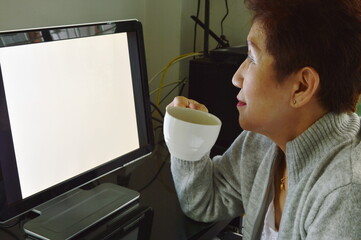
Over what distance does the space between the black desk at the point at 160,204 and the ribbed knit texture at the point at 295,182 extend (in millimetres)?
27

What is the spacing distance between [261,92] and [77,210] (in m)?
0.43

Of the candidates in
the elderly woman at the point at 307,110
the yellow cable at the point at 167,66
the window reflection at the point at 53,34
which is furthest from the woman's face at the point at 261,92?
the yellow cable at the point at 167,66

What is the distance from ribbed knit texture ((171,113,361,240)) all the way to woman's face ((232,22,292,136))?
6 centimetres

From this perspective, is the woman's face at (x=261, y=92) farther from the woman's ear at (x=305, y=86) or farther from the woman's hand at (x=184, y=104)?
the woman's hand at (x=184, y=104)

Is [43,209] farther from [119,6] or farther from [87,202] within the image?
[119,6]

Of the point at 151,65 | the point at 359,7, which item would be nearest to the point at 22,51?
the point at 359,7

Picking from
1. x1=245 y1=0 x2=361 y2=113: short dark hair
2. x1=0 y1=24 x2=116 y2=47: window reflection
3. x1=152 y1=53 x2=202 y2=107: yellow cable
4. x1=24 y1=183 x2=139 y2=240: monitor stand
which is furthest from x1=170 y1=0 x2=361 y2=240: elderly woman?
x1=152 y1=53 x2=202 y2=107: yellow cable

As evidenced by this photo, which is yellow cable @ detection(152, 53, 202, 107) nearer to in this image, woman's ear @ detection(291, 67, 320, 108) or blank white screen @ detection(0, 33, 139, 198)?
blank white screen @ detection(0, 33, 139, 198)

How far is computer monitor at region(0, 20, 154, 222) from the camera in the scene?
75cm

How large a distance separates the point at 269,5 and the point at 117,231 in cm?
50

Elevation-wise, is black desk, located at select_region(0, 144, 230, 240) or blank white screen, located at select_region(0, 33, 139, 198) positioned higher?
blank white screen, located at select_region(0, 33, 139, 198)

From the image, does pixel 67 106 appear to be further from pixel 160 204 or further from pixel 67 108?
pixel 160 204

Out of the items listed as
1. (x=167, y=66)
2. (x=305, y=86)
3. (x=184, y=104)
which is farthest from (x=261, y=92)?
(x=167, y=66)

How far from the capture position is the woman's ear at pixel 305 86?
761 millimetres
